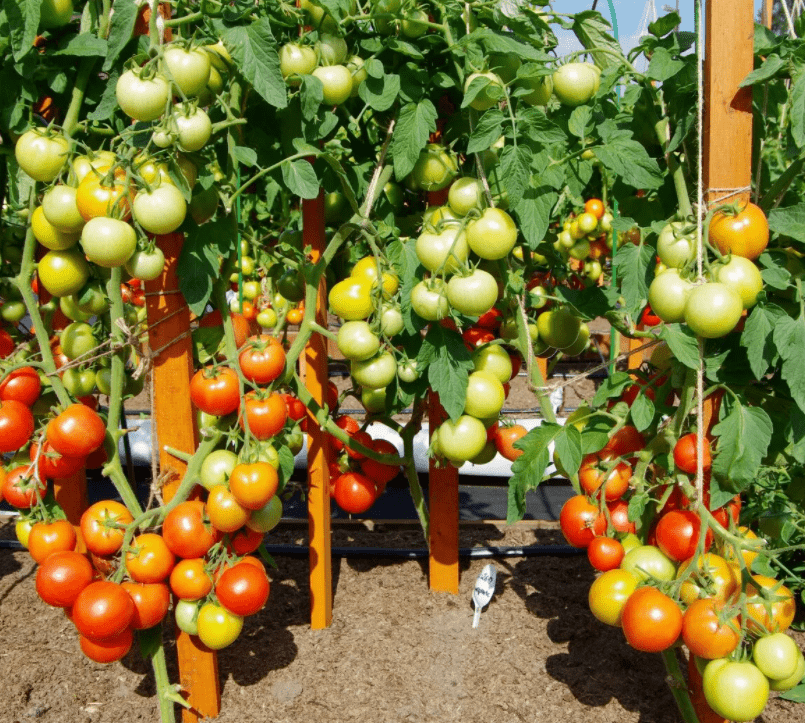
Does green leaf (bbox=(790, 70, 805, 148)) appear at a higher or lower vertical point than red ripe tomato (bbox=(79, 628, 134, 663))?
higher

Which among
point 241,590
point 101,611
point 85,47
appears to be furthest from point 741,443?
point 85,47

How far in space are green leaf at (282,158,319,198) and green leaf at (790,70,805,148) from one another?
3.07ft

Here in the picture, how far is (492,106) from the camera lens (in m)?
1.71

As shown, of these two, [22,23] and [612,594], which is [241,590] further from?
[22,23]

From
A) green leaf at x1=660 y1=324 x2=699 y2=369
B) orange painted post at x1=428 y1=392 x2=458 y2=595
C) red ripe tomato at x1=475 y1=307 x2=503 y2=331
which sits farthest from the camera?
orange painted post at x1=428 y1=392 x2=458 y2=595

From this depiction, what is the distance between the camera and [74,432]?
1.66 m

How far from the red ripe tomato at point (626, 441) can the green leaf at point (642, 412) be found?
0.11 meters

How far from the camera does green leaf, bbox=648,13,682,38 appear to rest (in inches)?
65.6

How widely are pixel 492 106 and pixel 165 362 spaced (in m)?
0.95

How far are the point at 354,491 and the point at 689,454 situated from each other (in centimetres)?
101

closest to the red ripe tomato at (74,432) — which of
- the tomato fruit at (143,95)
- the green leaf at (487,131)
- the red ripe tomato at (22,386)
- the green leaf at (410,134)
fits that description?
the red ripe tomato at (22,386)

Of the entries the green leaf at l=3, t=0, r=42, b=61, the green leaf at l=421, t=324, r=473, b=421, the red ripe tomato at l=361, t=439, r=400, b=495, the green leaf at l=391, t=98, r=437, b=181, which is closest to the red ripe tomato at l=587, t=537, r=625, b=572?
the green leaf at l=421, t=324, r=473, b=421

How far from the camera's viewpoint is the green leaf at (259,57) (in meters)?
1.54

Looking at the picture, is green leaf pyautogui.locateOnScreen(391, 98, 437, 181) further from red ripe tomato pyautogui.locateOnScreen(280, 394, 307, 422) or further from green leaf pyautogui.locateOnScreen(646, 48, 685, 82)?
red ripe tomato pyautogui.locateOnScreen(280, 394, 307, 422)
